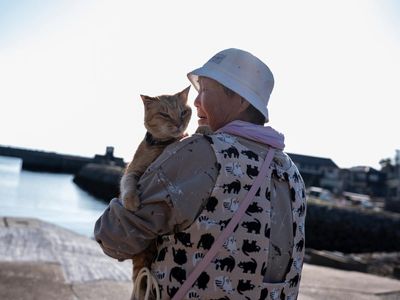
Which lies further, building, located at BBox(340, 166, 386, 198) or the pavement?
building, located at BBox(340, 166, 386, 198)

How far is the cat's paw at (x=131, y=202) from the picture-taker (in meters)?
1.50

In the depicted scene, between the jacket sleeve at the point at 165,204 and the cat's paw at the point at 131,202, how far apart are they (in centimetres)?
1

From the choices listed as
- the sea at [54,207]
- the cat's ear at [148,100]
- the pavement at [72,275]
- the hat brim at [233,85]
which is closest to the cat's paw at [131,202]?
the hat brim at [233,85]

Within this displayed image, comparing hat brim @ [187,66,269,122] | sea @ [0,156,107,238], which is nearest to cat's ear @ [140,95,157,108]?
hat brim @ [187,66,269,122]

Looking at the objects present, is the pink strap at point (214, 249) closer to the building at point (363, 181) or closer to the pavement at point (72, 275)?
the pavement at point (72, 275)

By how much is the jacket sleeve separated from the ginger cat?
0.16ft

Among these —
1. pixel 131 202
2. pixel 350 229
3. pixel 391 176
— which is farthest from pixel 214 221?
pixel 391 176

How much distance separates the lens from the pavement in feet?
15.1

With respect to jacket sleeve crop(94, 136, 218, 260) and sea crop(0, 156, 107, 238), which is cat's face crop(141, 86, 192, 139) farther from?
sea crop(0, 156, 107, 238)

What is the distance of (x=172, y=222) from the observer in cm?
149

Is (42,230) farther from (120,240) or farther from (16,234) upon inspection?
(120,240)

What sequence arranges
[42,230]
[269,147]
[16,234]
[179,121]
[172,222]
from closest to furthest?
[172,222], [269,147], [179,121], [16,234], [42,230]

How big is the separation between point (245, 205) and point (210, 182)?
0.13 metres

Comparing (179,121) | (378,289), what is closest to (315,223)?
(378,289)
